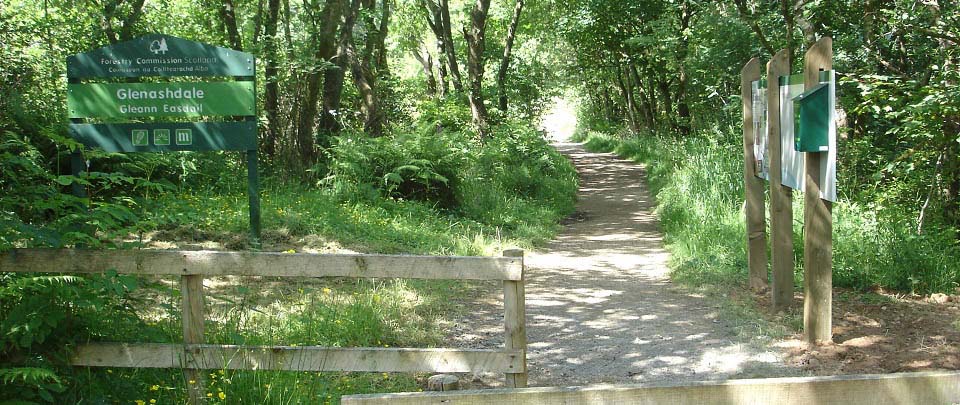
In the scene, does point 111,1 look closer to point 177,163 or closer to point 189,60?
point 177,163

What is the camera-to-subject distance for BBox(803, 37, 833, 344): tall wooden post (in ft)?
19.9

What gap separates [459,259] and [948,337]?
4154 millimetres

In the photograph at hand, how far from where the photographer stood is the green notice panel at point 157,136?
28.6 ft

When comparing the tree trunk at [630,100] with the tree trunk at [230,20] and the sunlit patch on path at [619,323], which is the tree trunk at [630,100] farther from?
the sunlit patch on path at [619,323]

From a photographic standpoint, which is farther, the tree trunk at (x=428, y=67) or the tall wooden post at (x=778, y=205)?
the tree trunk at (x=428, y=67)

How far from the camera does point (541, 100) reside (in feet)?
94.7

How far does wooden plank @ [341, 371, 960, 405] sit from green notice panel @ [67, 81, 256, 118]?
699 cm

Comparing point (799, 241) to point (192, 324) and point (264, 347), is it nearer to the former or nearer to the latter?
point (264, 347)

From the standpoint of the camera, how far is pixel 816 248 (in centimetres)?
614

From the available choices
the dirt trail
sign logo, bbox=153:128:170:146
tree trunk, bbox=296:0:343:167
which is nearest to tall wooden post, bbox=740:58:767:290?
the dirt trail

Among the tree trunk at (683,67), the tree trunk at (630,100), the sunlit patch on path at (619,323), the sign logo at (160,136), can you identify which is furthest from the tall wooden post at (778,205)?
the tree trunk at (630,100)

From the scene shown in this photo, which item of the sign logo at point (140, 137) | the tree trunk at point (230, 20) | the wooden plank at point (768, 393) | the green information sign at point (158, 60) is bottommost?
the wooden plank at point (768, 393)

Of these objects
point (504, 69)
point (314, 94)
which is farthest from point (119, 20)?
point (504, 69)

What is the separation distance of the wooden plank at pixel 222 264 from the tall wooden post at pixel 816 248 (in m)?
2.87
